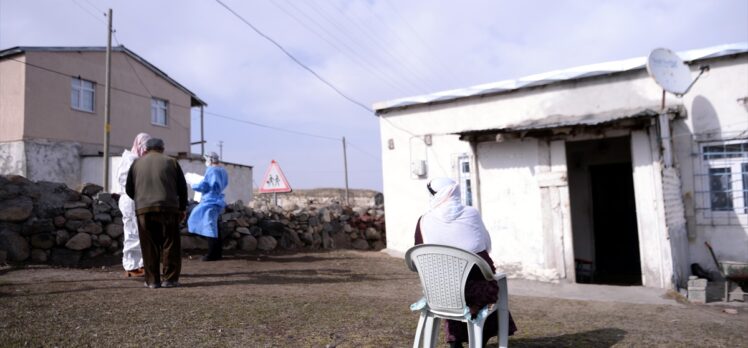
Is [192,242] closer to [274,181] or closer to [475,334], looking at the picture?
[274,181]

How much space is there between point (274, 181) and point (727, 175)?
7626 mm

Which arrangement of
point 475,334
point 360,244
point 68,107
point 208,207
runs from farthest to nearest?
point 68,107
point 360,244
point 208,207
point 475,334

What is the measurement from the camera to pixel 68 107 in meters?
17.7

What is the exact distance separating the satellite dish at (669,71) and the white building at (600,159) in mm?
352

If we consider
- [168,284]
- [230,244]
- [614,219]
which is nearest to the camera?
[168,284]

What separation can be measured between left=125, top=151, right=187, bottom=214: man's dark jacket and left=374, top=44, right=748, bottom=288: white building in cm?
439

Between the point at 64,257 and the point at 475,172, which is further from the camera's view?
the point at 475,172

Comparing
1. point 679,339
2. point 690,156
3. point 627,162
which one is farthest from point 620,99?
point 679,339

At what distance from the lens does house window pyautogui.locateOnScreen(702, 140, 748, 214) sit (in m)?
7.41

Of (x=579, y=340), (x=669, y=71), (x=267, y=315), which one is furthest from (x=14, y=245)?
(x=669, y=71)

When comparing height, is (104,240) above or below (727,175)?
below

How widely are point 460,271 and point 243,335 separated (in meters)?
1.67

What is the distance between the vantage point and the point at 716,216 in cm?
755

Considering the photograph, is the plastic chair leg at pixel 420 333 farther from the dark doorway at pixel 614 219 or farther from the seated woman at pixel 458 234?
the dark doorway at pixel 614 219
